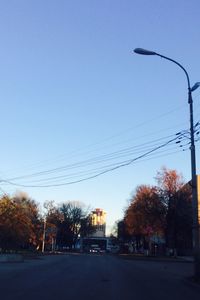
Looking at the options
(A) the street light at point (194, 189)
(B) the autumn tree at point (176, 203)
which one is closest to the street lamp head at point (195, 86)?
(A) the street light at point (194, 189)

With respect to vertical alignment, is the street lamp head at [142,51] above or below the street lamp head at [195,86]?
above

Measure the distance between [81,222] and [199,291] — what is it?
132 m

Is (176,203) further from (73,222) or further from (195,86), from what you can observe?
(73,222)

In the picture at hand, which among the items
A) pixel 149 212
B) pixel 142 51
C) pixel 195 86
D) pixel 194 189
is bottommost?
pixel 194 189

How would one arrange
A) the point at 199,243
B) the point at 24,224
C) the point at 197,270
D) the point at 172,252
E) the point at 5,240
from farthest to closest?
the point at 172,252, the point at 24,224, the point at 5,240, the point at 199,243, the point at 197,270

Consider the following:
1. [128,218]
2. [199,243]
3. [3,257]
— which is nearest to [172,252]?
[128,218]

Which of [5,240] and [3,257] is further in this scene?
[5,240]

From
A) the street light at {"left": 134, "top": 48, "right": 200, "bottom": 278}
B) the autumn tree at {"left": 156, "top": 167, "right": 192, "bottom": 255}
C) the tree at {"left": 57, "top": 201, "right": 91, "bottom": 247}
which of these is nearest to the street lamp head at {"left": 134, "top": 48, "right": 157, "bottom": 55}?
the street light at {"left": 134, "top": 48, "right": 200, "bottom": 278}

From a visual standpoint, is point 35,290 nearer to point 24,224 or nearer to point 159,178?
point 24,224

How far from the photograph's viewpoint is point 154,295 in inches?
792

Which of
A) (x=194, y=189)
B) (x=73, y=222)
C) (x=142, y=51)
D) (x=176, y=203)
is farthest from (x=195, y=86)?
(x=73, y=222)

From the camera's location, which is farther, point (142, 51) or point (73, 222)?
point (73, 222)

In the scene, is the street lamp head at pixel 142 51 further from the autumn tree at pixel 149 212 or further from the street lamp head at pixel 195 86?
the autumn tree at pixel 149 212

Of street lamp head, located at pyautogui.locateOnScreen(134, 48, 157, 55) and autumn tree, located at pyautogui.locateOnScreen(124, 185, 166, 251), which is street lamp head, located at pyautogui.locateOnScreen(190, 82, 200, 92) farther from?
autumn tree, located at pyautogui.locateOnScreen(124, 185, 166, 251)
